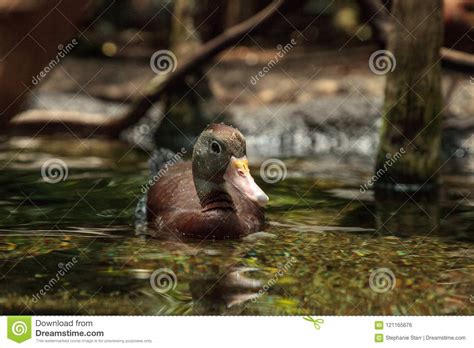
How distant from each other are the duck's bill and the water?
13.2 inches

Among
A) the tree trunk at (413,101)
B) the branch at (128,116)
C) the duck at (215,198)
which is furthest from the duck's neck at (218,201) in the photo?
the branch at (128,116)

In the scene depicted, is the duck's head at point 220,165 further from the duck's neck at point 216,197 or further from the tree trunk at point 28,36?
the tree trunk at point 28,36

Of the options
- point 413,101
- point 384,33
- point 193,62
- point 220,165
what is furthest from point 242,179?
point 384,33

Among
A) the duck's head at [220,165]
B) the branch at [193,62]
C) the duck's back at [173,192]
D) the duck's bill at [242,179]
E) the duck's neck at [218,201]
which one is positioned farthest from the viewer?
the branch at [193,62]

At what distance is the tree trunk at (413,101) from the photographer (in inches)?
282

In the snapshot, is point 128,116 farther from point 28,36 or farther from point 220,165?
point 28,36

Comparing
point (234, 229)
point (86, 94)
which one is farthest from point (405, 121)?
point (86, 94)

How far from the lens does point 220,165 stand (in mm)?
6039

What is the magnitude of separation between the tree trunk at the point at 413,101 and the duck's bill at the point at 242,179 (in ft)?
6.28

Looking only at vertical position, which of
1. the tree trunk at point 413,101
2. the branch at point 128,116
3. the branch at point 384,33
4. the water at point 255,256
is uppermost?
the branch at point 384,33

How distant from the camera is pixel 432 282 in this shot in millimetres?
5180

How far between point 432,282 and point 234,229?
135cm

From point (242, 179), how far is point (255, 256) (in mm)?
494
